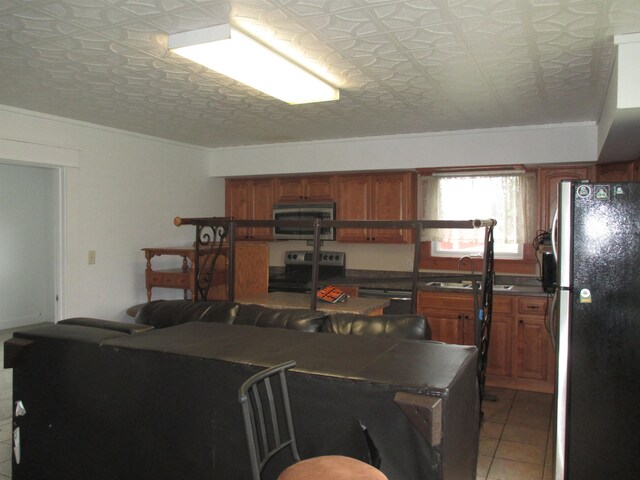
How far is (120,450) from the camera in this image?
180 centimetres

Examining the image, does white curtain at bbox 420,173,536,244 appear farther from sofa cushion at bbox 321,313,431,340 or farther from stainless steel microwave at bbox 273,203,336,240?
sofa cushion at bbox 321,313,431,340

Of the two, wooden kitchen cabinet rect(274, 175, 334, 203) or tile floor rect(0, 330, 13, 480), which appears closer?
tile floor rect(0, 330, 13, 480)

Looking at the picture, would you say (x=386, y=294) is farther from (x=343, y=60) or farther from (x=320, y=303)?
(x=343, y=60)

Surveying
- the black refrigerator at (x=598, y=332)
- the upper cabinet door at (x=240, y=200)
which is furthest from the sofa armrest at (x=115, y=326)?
the upper cabinet door at (x=240, y=200)

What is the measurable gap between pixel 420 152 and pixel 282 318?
268cm

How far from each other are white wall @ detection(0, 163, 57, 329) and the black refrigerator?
622 centimetres

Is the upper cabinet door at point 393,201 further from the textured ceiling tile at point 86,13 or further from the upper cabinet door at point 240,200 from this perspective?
the textured ceiling tile at point 86,13

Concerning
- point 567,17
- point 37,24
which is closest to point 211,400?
point 37,24

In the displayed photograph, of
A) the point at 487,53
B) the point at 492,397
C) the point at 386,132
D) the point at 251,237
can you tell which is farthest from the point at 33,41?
the point at 492,397

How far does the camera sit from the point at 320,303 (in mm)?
3906

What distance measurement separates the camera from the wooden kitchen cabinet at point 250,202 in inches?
231

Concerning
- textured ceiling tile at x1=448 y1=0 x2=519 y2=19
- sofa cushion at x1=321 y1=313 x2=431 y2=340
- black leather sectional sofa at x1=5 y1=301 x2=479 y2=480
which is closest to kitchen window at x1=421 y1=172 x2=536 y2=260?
sofa cushion at x1=321 y1=313 x2=431 y2=340

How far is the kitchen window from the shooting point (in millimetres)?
4848

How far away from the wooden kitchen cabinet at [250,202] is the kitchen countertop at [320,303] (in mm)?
1681
